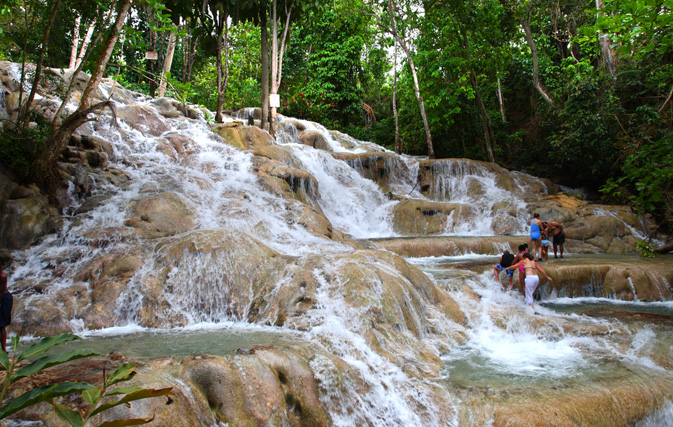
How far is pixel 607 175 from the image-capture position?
18344mm

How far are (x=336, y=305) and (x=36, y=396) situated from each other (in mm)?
4737

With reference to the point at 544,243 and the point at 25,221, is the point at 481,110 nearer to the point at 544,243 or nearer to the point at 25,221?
the point at 544,243

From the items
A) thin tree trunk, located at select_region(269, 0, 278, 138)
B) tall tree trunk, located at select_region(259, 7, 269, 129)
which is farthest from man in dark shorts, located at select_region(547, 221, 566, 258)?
tall tree trunk, located at select_region(259, 7, 269, 129)

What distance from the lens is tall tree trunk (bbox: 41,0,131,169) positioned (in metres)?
7.88

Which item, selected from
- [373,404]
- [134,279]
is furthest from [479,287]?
[134,279]

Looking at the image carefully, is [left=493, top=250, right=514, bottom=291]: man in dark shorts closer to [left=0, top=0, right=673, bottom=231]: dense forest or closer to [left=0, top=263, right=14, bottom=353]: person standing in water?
[left=0, top=0, right=673, bottom=231]: dense forest

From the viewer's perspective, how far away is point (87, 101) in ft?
27.1

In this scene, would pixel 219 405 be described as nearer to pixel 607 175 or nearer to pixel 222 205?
pixel 222 205

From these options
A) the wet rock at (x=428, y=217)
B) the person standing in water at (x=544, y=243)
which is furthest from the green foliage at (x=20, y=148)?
the person standing in water at (x=544, y=243)

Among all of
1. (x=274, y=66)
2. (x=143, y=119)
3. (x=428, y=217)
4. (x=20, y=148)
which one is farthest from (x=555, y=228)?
(x=143, y=119)

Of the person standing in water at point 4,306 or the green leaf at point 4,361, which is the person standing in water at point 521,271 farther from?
the green leaf at point 4,361

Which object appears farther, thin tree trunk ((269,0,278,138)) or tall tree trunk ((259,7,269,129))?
tall tree trunk ((259,7,269,129))

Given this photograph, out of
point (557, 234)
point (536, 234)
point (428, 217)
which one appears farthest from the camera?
point (428, 217)

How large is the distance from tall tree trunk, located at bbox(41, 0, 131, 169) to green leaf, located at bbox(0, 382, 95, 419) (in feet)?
23.4
